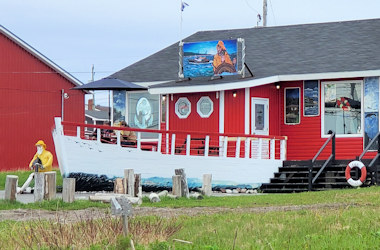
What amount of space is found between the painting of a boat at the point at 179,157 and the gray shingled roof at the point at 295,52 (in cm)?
239

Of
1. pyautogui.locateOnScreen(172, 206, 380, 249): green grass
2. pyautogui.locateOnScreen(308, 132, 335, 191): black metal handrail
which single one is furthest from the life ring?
pyautogui.locateOnScreen(172, 206, 380, 249): green grass

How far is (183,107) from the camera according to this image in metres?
32.0

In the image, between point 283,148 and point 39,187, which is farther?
point 283,148

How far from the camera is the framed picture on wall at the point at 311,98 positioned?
3095cm

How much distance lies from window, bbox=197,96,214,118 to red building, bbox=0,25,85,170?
1371cm

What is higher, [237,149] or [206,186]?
[237,149]

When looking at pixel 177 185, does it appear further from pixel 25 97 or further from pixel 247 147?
pixel 25 97

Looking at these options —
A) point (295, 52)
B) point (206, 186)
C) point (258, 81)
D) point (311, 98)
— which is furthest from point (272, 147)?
point (206, 186)

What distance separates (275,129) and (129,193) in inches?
393

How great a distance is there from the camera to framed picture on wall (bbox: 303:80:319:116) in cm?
3095

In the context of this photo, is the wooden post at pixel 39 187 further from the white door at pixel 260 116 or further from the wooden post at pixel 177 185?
the white door at pixel 260 116

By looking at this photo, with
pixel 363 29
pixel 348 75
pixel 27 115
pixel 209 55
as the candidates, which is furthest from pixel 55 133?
pixel 27 115

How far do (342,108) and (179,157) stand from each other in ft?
20.2

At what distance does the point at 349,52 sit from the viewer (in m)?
32.2
